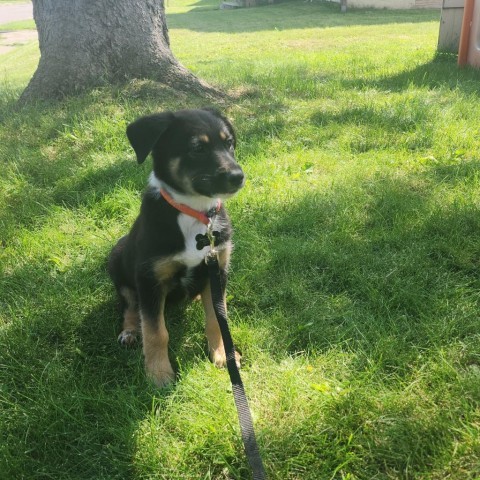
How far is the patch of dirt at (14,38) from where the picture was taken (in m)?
18.2

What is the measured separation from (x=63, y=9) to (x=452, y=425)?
6.27m

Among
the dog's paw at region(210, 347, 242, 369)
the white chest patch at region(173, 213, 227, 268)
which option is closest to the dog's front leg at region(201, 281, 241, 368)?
the dog's paw at region(210, 347, 242, 369)

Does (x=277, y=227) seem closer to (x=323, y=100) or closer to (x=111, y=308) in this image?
(x=111, y=308)

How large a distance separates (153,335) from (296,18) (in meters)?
20.3

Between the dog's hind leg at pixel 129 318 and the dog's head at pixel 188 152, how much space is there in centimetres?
77

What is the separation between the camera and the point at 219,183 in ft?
7.90

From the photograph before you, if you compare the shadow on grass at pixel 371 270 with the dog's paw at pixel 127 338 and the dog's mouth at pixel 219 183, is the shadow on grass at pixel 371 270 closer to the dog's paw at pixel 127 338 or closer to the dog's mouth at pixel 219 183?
the dog's paw at pixel 127 338

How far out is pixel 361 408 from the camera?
209cm

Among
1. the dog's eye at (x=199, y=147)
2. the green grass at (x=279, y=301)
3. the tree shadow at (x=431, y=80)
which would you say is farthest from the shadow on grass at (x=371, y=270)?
the tree shadow at (x=431, y=80)

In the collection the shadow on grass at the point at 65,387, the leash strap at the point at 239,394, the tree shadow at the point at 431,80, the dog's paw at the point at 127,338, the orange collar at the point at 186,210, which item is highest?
the orange collar at the point at 186,210

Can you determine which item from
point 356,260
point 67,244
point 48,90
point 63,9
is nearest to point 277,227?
point 356,260

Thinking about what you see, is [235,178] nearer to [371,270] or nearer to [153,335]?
[153,335]

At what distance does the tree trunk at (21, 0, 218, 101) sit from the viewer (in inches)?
229

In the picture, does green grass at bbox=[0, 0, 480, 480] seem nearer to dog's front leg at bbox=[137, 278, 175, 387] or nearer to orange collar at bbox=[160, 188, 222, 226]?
dog's front leg at bbox=[137, 278, 175, 387]
